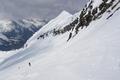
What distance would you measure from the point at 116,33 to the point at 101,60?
4.57m

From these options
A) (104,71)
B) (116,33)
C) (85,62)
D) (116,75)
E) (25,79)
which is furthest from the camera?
(25,79)

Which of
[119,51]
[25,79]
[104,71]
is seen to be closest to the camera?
[104,71]

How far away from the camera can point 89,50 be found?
26234 millimetres

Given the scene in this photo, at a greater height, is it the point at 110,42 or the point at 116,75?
the point at 110,42

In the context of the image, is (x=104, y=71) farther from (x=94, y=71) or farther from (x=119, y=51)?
(x=119, y=51)

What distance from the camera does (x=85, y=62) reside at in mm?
23672

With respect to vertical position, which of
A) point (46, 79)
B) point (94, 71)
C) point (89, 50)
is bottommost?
point (94, 71)

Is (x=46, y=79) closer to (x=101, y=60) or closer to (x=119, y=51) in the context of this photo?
(x=101, y=60)

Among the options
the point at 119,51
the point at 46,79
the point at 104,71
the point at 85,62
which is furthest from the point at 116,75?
the point at 46,79

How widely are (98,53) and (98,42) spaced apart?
301 centimetres

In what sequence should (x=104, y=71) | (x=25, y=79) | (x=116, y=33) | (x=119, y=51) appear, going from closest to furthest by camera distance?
(x=104, y=71)
(x=119, y=51)
(x=116, y=33)
(x=25, y=79)

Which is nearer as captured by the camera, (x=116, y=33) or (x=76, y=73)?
(x=76, y=73)

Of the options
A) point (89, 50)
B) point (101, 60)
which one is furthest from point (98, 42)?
point (101, 60)

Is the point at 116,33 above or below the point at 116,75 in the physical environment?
above
